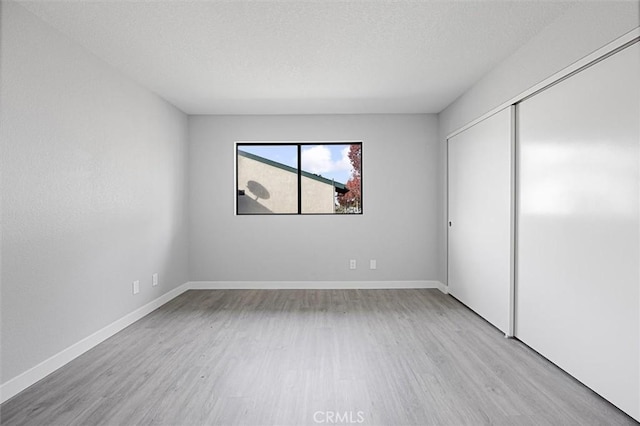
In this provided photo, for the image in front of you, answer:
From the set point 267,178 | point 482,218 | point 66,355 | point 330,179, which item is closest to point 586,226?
point 482,218

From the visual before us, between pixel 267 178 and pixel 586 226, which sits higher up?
pixel 267 178

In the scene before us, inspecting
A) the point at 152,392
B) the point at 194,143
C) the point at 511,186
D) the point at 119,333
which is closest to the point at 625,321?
the point at 511,186

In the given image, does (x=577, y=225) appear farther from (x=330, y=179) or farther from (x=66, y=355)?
(x=66, y=355)

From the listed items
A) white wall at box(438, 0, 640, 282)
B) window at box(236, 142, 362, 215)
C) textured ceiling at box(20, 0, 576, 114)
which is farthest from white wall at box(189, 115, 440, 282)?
white wall at box(438, 0, 640, 282)

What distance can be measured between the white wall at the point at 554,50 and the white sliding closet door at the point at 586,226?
0.43 feet

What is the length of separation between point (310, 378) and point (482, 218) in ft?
7.72

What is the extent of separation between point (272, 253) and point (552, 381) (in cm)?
342

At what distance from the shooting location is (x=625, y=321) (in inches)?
75.2

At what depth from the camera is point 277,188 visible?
5047mm

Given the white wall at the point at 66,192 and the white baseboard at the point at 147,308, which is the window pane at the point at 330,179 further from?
the white wall at the point at 66,192

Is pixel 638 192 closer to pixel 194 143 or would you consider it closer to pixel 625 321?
pixel 625 321

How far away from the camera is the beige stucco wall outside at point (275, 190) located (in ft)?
16.5

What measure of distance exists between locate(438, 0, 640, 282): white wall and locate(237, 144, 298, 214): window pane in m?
2.36

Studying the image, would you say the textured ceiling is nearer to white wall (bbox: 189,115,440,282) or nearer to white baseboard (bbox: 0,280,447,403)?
white wall (bbox: 189,115,440,282)
